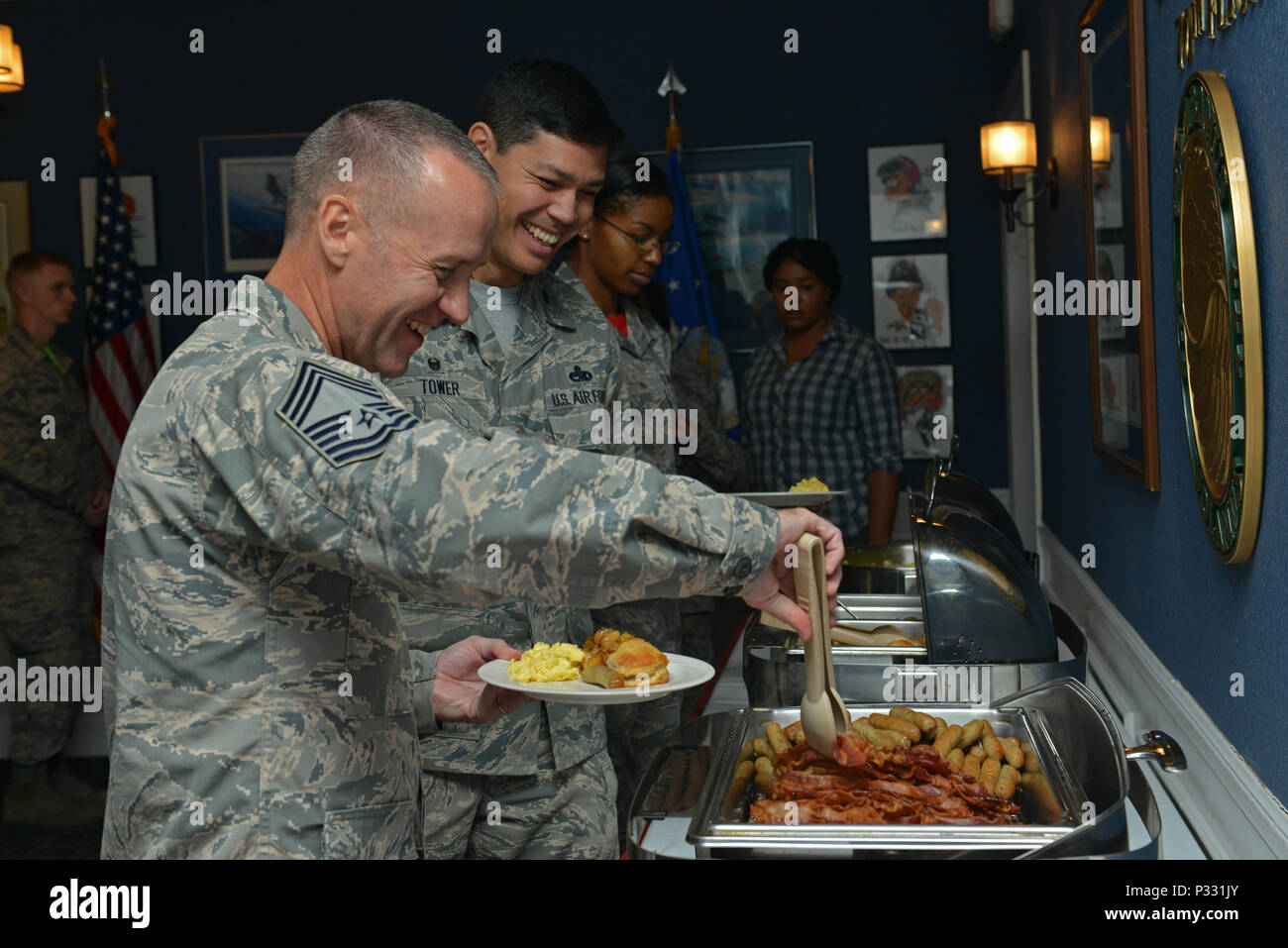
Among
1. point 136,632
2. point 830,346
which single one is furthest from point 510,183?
point 830,346

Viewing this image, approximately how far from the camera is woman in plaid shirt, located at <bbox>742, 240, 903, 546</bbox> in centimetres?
377

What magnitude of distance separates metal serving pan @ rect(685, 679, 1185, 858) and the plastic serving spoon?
0.12m

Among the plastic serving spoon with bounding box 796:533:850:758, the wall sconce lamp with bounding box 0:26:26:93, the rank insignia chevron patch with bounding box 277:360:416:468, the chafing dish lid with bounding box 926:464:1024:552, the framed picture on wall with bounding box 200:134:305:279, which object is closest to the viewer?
the rank insignia chevron patch with bounding box 277:360:416:468

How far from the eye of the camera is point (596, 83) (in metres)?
4.87

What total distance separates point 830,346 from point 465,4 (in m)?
2.28

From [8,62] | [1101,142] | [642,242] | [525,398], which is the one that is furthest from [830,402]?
[8,62]

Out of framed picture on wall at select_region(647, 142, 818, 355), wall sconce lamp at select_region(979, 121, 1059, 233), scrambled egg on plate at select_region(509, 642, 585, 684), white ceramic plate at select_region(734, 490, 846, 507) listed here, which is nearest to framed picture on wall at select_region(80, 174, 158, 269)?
framed picture on wall at select_region(647, 142, 818, 355)

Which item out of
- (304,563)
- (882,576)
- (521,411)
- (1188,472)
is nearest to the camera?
(304,563)

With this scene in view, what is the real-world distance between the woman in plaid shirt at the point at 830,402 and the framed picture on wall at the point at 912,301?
91 cm

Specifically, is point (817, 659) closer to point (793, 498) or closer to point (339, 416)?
point (339, 416)

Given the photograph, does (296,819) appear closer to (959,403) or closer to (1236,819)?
(1236,819)

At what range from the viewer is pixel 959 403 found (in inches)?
187

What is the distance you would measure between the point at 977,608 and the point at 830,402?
2.12 metres

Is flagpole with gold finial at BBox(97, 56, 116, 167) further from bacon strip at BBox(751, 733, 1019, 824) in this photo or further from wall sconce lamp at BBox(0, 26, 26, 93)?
bacon strip at BBox(751, 733, 1019, 824)
